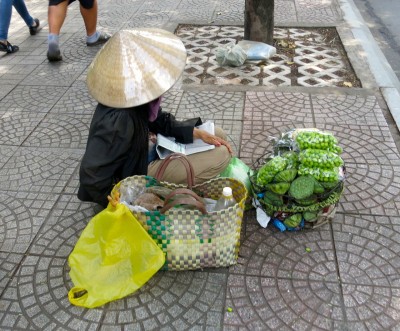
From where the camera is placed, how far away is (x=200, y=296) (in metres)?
2.48

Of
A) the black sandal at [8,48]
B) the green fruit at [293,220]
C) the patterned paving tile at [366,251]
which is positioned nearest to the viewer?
the patterned paving tile at [366,251]

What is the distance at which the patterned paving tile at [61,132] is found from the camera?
3.91 metres

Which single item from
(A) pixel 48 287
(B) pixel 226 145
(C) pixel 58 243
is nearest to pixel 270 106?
(B) pixel 226 145

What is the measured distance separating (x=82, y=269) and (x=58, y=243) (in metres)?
0.51

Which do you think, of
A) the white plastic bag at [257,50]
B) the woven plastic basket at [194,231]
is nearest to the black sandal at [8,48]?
the white plastic bag at [257,50]

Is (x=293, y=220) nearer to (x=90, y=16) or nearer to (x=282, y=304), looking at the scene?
(x=282, y=304)

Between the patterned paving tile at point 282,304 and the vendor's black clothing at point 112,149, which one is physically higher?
the vendor's black clothing at point 112,149

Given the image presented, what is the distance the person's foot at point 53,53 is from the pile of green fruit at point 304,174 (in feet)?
12.0

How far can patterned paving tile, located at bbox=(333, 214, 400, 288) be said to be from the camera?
255cm

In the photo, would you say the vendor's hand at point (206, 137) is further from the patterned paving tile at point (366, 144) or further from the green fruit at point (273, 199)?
the patterned paving tile at point (366, 144)

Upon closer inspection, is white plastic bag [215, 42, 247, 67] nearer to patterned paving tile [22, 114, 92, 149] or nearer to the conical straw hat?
patterned paving tile [22, 114, 92, 149]

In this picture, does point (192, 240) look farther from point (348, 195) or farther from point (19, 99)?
point (19, 99)

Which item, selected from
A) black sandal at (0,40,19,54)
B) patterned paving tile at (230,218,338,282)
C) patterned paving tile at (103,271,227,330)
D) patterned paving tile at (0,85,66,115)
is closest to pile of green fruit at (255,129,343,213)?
patterned paving tile at (230,218,338,282)

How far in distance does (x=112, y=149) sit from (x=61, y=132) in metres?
1.75
